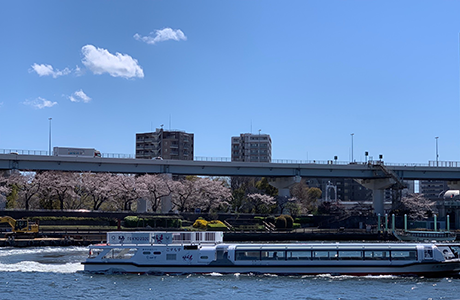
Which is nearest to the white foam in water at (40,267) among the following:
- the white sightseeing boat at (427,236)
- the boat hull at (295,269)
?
the boat hull at (295,269)

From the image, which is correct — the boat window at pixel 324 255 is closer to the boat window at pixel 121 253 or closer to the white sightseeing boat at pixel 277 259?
the white sightseeing boat at pixel 277 259

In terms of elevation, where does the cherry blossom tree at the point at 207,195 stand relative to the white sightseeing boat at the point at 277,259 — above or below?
above

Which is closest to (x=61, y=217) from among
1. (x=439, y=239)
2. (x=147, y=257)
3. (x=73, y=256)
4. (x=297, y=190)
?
(x=73, y=256)

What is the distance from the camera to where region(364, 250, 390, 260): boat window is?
148ft

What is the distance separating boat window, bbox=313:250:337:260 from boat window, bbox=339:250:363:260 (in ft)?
2.01

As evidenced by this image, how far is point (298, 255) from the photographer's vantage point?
150 feet

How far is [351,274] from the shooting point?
4447 centimetres

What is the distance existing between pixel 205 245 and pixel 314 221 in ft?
191

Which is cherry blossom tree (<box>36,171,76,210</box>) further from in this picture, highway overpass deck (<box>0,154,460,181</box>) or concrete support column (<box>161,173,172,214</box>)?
concrete support column (<box>161,173,172,214</box>)

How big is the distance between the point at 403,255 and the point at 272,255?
456 inches

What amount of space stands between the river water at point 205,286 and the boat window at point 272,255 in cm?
164

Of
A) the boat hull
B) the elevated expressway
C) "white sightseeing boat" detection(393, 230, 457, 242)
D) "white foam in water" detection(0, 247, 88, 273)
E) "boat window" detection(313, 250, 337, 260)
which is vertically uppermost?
the elevated expressway

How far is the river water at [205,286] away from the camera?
121ft

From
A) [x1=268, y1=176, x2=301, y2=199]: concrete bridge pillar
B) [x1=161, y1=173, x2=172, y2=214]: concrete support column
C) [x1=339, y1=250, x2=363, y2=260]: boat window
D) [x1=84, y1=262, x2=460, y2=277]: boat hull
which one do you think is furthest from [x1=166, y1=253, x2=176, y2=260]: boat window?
[x1=268, y1=176, x2=301, y2=199]: concrete bridge pillar
